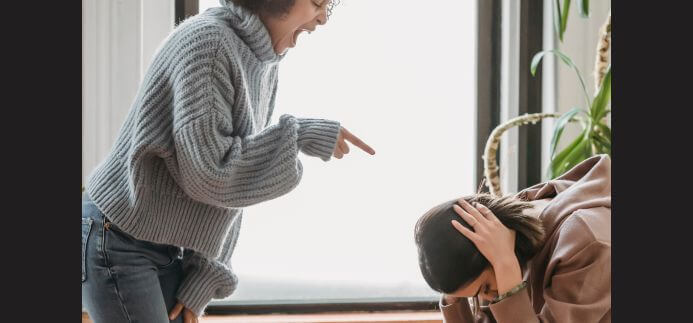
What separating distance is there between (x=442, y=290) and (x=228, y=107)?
444 millimetres

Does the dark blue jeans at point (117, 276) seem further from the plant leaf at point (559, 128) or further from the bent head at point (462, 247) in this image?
the plant leaf at point (559, 128)

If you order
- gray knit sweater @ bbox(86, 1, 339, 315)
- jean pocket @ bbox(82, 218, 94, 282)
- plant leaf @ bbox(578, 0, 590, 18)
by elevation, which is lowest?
jean pocket @ bbox(82, 218, 94, 282)

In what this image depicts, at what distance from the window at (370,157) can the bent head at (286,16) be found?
97 cm

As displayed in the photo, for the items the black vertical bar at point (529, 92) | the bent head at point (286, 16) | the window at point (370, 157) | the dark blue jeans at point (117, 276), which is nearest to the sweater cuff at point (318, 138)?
the bent head at point (286, 16)

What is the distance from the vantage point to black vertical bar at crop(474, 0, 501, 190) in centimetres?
227

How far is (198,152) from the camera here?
105 cm

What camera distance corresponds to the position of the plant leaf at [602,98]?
182cm

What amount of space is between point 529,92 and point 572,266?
1.13m

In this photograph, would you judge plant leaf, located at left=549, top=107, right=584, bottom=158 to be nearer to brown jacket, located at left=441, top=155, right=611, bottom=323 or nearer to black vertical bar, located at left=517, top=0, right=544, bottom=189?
black vertical bar, located at left=517, top=0, right=544, bottom=189

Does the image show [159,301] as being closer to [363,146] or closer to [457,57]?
[363,146]

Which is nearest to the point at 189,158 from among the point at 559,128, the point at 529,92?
the point at 559,128

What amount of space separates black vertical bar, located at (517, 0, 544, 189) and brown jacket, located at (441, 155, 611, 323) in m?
0.92

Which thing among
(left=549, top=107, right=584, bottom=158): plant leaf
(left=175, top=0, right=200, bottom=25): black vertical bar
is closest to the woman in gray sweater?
(left=549, top=107, right=584, bottom=158): plant leaf

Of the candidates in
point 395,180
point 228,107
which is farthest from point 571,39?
point 228,107
